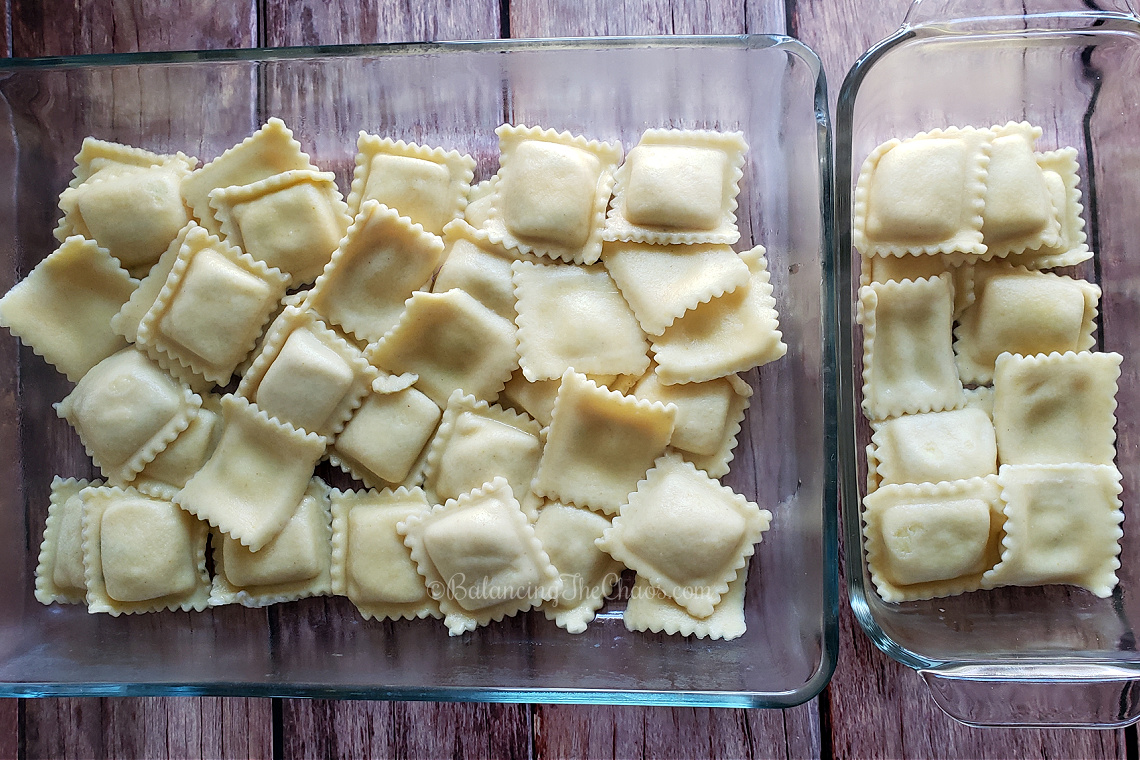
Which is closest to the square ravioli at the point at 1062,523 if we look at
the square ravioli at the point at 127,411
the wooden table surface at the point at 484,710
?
the wooden table surface at the point at 484,710

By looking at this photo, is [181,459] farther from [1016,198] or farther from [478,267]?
[1016,198]

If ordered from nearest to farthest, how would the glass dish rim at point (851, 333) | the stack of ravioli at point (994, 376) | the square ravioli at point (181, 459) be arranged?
the glass dish rim at point (851, 333) < the stack of ravioli at point (994, 376) < the square ravioli at point (181, 459)

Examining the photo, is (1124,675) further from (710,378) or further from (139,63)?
(139,63)

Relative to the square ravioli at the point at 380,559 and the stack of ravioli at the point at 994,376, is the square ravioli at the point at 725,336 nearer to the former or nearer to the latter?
the stack of ravioli at the point at 994,376

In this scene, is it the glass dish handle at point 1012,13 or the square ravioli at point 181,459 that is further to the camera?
the square ravioli at point 181,459

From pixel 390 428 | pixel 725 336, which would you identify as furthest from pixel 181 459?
pixel 725 336

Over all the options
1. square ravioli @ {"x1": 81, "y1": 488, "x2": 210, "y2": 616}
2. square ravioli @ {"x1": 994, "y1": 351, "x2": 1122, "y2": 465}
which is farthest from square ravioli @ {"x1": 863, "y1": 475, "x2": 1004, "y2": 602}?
square ravioli @ {"x1": 81, "y1": 488, "x2": 210, "y2": 616}
